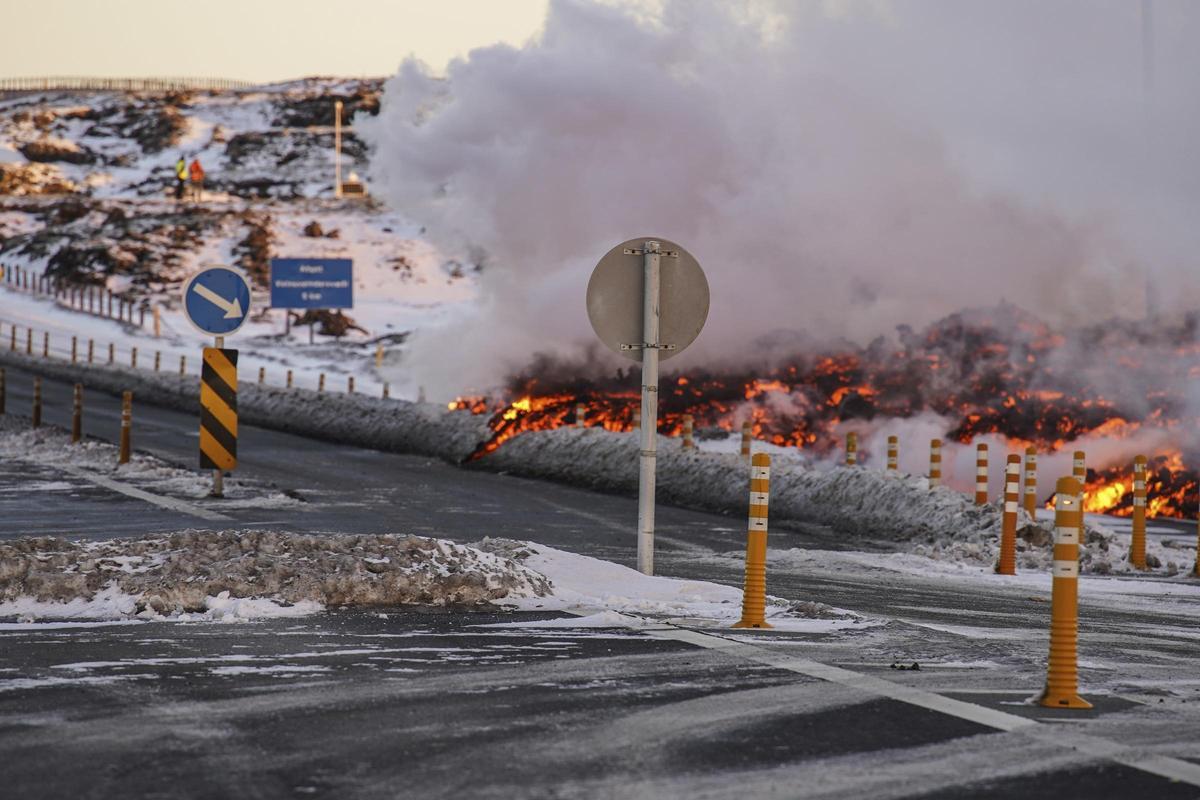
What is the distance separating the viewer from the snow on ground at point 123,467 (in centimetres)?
2045

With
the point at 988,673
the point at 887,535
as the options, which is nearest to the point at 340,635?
the point at 988,673

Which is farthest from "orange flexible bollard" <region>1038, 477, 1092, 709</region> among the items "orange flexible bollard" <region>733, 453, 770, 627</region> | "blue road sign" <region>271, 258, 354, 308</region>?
"blue road sign" <region>271, 258, 354, 308</region>

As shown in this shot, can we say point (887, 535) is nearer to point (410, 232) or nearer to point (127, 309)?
point (127, 309)

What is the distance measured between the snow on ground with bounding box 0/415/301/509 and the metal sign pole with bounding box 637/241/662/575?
7.69 metres

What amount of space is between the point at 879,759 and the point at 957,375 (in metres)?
26.3

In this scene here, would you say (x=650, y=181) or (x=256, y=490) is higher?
(x=650, y=181)

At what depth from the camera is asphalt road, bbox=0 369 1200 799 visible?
596cm

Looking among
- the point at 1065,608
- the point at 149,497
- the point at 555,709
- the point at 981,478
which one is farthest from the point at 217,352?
the point at 1065,608

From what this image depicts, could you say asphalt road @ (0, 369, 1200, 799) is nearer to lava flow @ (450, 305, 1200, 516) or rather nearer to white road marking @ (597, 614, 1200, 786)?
white road marking @ (597, 614, 1200, 786)

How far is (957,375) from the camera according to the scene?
3195cm

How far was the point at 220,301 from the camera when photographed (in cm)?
1967

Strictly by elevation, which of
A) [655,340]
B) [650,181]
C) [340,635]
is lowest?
[340,635]

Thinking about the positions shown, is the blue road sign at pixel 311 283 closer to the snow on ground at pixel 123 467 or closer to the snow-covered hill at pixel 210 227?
the snow-covered hill at pixel 210 227

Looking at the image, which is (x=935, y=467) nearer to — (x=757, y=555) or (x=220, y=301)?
(x=220, y=301)
